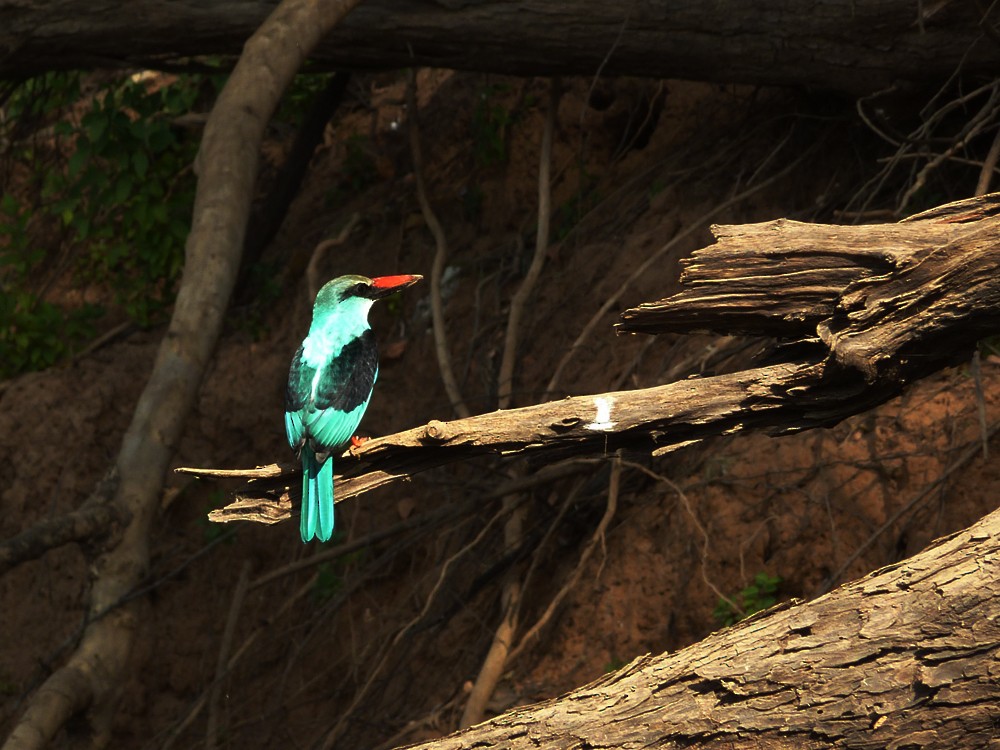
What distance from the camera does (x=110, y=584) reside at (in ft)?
12.5

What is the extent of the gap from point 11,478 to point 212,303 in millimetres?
2773

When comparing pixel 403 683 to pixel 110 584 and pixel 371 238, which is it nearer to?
pixel 110 584

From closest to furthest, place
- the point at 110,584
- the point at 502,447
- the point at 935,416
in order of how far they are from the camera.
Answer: the point at 502,447
the point at 110,584
the point at 935,416

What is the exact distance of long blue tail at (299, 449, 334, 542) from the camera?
2746 millimetres

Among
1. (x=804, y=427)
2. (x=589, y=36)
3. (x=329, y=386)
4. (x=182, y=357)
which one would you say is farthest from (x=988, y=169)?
(x=182, y=357)

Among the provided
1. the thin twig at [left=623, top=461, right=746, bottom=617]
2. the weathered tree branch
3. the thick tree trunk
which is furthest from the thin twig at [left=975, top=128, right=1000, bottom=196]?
the weathered tree branch

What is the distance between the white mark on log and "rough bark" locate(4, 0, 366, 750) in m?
1.97

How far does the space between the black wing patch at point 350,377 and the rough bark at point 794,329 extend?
0.77 meters

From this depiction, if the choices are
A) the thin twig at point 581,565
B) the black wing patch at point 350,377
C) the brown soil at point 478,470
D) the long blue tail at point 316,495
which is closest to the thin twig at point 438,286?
the brown soil at point 478,470

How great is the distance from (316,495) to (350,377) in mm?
617

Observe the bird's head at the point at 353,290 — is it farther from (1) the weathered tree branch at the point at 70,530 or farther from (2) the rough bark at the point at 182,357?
(1) the weathered tree branch at the point at 70,530

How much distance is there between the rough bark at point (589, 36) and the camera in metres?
4.46

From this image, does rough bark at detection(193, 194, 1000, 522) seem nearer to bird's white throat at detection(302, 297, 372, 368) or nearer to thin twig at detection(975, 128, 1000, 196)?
bird's white throat at detection(302, 297, 372, 368)

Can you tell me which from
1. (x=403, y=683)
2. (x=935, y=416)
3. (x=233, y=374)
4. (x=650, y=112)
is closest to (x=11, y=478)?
(x=233, y=374)
